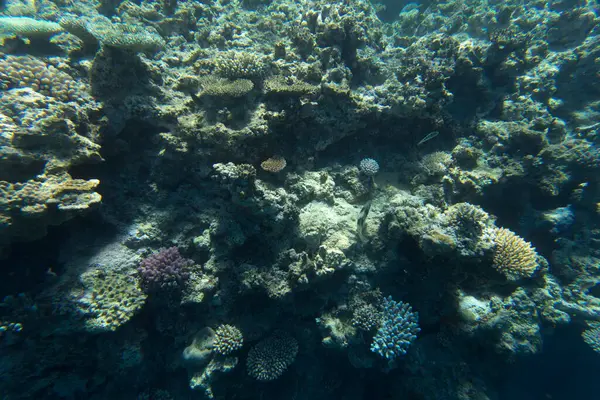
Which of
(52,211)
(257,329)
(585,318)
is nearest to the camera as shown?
(52,211)

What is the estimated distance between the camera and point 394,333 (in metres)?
5.05

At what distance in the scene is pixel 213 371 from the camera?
16.1 feet

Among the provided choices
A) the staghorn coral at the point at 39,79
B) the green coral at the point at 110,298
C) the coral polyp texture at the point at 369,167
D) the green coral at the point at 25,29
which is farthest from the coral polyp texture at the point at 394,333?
the green coral at the point at 25,29

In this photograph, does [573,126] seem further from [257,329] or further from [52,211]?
[52,211]

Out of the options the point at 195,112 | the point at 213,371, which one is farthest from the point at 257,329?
the point at 195,112

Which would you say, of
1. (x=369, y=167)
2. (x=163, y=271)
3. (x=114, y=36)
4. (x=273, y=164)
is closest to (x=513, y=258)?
(x=369, y=167)

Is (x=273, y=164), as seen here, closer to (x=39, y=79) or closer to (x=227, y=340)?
(x=227, y=340)

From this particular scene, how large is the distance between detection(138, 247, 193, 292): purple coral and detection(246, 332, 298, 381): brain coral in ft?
7.48

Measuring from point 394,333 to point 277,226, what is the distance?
10.7 ft

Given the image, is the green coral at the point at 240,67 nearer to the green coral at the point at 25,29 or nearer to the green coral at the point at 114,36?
the green coral at the point at 114,36

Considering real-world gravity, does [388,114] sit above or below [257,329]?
above

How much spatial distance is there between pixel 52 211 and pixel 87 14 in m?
8.35

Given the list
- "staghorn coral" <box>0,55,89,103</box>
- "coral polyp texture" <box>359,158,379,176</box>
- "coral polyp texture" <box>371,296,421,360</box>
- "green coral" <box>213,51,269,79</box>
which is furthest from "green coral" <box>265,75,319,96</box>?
"coral polyp texture" <box>371,296,421,360</box>

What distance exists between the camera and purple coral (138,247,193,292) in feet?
15.5
